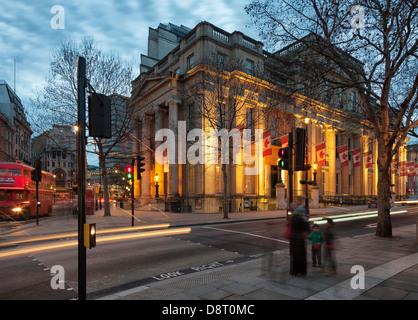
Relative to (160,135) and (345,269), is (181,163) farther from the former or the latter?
(345,269)

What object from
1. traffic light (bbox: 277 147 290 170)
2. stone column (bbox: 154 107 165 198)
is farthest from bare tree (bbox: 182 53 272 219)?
Answer: traffic light (bbox: 277 147 290 170)

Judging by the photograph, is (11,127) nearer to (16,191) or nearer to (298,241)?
(16,191)

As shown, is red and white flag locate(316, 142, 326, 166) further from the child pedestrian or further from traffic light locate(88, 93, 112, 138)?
traffic light locate(88, 93, 112, 138)

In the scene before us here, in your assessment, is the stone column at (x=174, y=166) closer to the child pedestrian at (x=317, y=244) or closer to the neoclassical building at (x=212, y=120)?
the neoclassical building at (x=212, y=120)

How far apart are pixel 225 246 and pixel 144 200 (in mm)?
28575

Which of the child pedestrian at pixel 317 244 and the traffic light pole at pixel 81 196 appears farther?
the child pedestrian at pixel 317 244

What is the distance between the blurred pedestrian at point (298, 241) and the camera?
612cm

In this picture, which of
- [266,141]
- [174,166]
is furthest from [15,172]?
[266,141]

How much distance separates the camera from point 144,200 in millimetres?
37500

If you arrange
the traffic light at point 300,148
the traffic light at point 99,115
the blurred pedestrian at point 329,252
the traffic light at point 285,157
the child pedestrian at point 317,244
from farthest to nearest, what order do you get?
the traffic light at point 285,157
the traffic light at point 300,148
the child pedestrian at point 317,244
the blurred pedestrian at point 329,252
the traffic light at point 99,115

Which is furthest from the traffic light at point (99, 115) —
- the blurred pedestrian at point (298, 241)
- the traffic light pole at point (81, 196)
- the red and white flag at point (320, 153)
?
the red and white flag at point (320, 153)

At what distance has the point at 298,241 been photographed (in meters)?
6.14

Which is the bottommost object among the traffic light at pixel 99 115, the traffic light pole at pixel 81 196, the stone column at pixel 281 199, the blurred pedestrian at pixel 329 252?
the stone column at pixel 281 199
